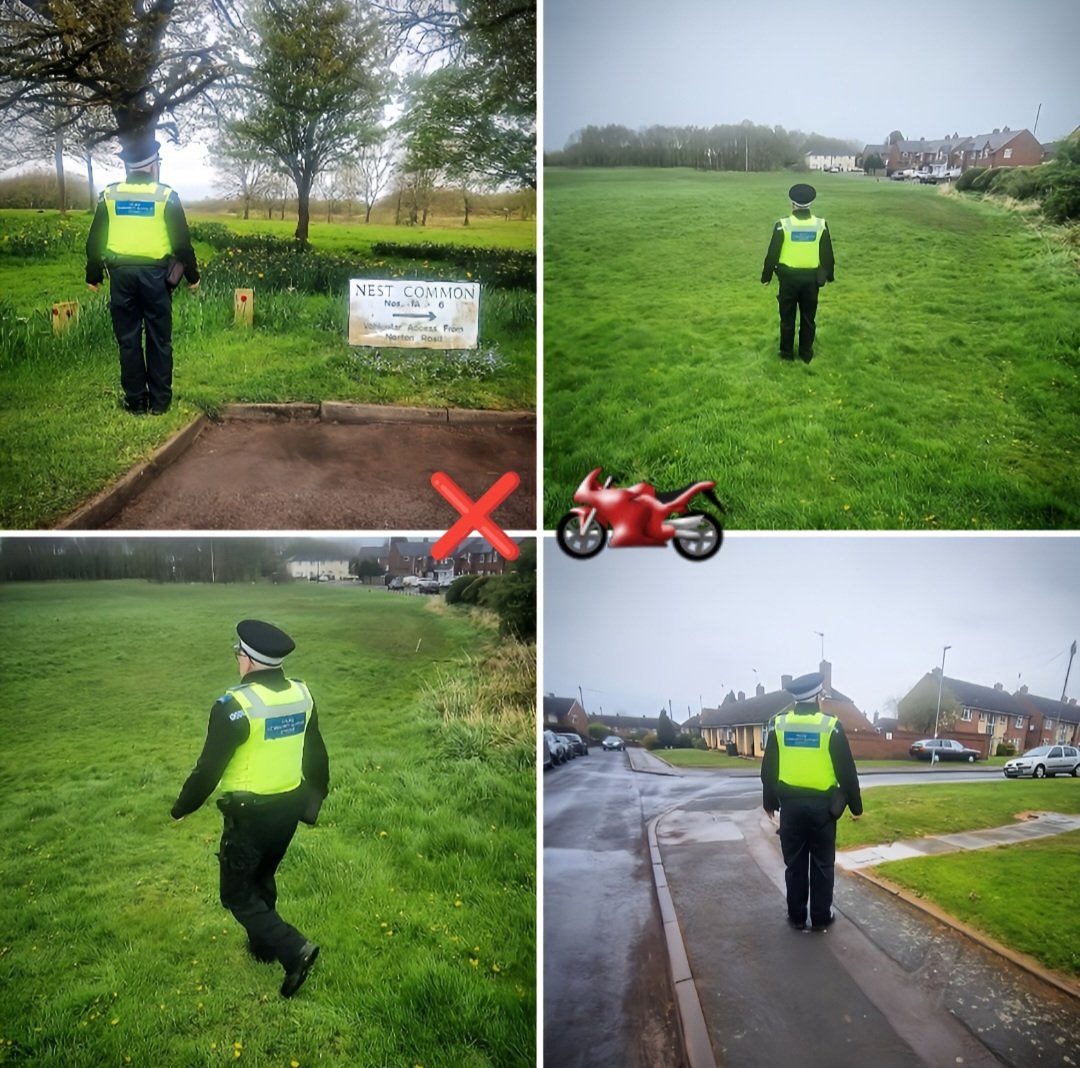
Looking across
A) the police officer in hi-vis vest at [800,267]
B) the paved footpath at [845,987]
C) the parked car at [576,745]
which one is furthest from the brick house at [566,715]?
the police officer in hi-vis vest at [800,267]

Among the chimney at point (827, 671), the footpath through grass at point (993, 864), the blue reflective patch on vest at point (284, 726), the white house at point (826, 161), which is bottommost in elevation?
the footpath through grass at point (993, 864)

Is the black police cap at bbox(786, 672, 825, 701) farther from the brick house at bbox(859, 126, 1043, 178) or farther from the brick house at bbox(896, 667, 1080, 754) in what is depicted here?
the brick house at bbox(859, 126, 1043, 178)

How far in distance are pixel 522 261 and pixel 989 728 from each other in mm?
1762

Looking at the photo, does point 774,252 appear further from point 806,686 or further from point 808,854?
point 808,854

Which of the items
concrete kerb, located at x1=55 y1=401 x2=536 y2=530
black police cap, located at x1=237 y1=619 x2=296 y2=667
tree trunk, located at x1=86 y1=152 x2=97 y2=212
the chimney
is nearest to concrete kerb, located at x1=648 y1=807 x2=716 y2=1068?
the chimney

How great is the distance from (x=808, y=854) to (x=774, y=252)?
1.58 m

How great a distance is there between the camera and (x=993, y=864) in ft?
7.81

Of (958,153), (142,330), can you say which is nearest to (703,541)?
(958,153)

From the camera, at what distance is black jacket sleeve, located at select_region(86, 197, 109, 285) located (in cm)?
236

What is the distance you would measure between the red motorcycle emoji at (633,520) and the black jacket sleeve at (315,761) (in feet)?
2.58

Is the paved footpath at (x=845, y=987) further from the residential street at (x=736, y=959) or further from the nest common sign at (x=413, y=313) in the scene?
the nest common sign at (x=413, y=313)

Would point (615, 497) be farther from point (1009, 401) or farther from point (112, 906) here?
point (112, 906)

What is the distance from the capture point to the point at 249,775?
2283mm

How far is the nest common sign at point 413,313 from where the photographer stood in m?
2.49
